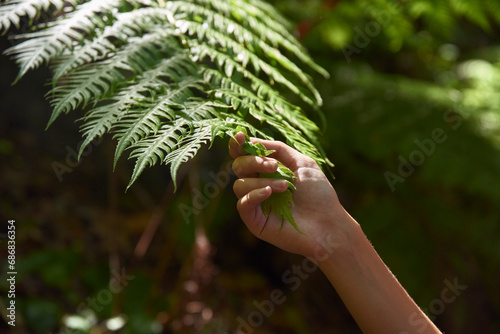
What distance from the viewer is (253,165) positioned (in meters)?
0.88

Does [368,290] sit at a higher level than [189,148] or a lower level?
lower

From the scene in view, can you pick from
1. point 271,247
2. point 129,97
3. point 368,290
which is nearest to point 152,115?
point 129,97

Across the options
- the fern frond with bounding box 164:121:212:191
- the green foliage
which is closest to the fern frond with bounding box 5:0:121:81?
the fern frond with bounding box 164:121:212:191

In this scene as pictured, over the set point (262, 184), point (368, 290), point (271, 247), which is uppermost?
point (262, 184)

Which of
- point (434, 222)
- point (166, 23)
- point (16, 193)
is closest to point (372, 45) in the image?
point (434, 222)

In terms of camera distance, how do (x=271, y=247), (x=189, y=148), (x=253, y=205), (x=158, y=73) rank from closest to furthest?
(x=189, y=148) → (x=253, y=205) → (x=158, y=73) → (x=271, y=247)

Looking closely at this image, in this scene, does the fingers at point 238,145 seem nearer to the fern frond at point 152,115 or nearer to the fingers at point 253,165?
the fingers at point 253,165

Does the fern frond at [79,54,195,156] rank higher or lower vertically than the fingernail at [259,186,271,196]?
lower

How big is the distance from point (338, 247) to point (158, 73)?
2.04 ft

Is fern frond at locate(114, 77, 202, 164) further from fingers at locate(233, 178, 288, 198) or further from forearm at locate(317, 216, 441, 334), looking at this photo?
forearm at locate(317, 216, 441, 334)

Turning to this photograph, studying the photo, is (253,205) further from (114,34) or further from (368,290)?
(114,34)

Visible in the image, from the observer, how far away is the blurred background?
89.1 inches

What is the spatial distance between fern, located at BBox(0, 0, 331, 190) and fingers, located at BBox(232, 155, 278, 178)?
0.06 meters

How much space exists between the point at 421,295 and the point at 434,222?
446 millimetres
